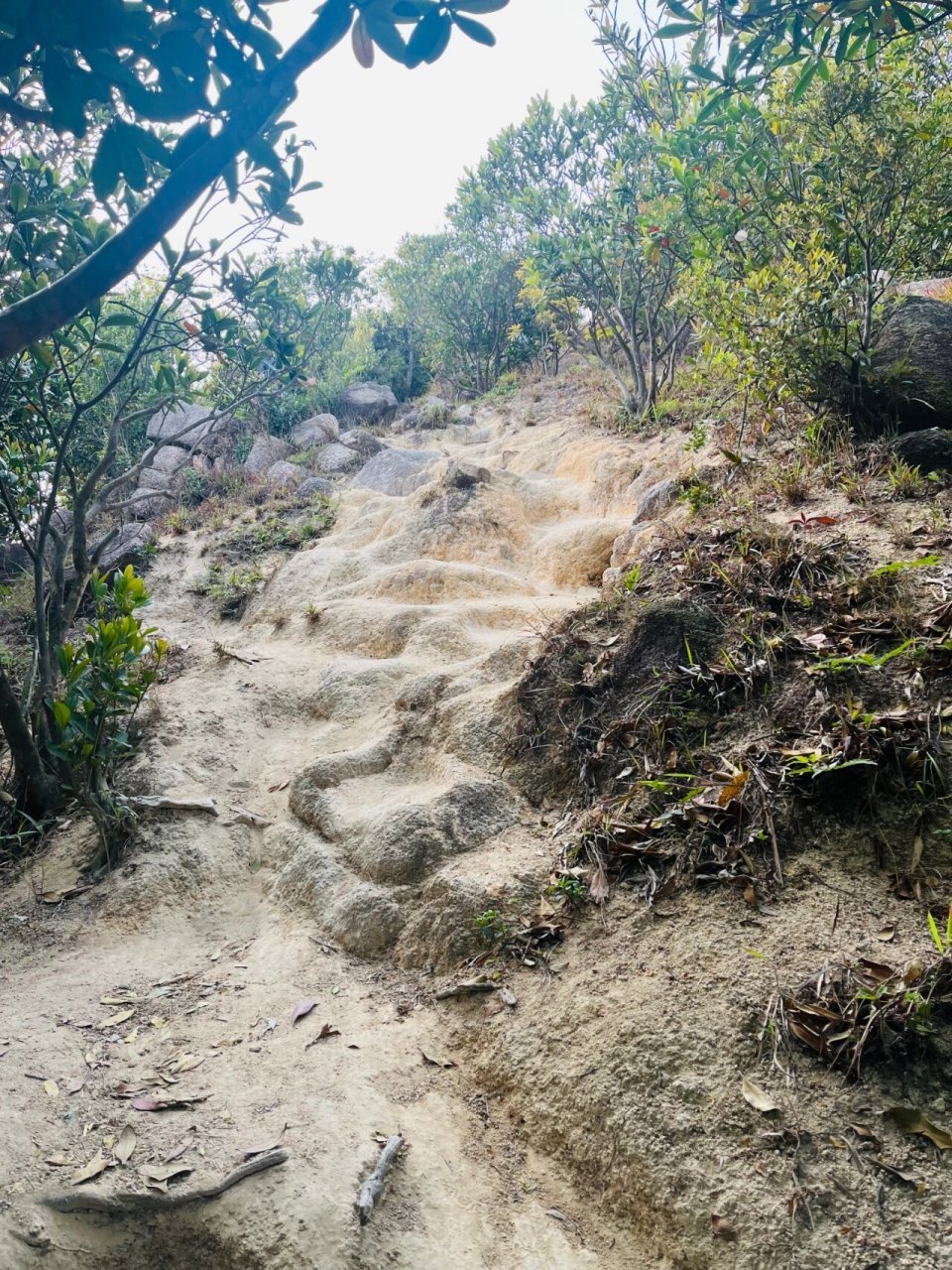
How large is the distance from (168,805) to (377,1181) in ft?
9.08

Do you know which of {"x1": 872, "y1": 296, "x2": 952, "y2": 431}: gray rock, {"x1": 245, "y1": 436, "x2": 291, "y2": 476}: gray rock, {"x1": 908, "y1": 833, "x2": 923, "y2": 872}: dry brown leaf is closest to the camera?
{"x1": 908, "y1": 833, "x2": 923, "y2": 872}: dry brown leaf

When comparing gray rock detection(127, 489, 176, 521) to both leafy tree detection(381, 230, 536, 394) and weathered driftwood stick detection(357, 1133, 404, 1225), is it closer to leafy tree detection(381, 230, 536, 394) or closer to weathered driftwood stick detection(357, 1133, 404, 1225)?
leafy tree detection(381, 230, 536, 394)

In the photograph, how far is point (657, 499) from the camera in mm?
6004

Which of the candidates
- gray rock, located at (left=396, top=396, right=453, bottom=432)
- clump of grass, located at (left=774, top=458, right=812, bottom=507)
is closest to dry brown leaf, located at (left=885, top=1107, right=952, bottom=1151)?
clump of grass, located at (left=774, top=458, right=812, bottom=507)

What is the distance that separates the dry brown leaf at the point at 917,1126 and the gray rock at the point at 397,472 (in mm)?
9551

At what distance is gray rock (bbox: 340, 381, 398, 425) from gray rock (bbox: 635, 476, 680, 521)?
506 inches

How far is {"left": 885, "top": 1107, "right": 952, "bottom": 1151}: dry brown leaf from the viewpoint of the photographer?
179 centimetres

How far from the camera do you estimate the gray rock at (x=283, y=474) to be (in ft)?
40.7

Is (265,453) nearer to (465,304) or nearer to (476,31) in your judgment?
(465,304)

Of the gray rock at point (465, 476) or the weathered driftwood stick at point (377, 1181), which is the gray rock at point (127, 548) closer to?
the gray rock at point (465, 476)

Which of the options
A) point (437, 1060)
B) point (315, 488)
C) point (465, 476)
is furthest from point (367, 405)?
point (437, 1060)

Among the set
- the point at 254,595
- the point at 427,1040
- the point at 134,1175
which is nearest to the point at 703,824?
the point at 427,1040

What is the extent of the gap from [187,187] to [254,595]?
283 inches

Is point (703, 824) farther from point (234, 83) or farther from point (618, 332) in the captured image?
point (618, 332)
